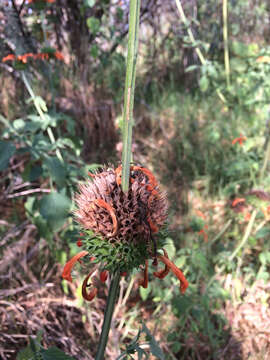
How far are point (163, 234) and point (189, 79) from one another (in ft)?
12.1

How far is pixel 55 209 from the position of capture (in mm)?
1390

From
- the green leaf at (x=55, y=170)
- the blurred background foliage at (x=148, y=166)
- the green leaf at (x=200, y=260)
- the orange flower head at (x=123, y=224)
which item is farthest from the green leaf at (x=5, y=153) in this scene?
the green leaf at (x=200, y=260)

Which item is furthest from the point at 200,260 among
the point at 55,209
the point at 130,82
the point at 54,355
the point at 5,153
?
the point at 130,82

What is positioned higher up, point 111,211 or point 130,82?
point 130,82

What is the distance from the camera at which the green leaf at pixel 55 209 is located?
1.38 meters

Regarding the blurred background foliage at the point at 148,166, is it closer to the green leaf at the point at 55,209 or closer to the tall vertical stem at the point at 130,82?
the green leaf at the point at 55,209

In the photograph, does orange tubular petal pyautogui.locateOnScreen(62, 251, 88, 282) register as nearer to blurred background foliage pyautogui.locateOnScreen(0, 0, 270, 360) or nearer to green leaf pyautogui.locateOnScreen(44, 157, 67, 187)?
blurred background foliage pyautogui.locateOnScreen(0, 0, 270, 360)

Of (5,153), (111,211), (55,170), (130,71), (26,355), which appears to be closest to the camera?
(130,71)

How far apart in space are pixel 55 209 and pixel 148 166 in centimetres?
134

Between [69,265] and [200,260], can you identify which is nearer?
[69,265]

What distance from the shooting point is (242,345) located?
1496mm

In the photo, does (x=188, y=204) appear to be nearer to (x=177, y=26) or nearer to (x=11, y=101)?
(x=11, y=101)

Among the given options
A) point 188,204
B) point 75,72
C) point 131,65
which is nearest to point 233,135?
point 188,204

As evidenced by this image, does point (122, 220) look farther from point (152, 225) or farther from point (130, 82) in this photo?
point (130, 82)
